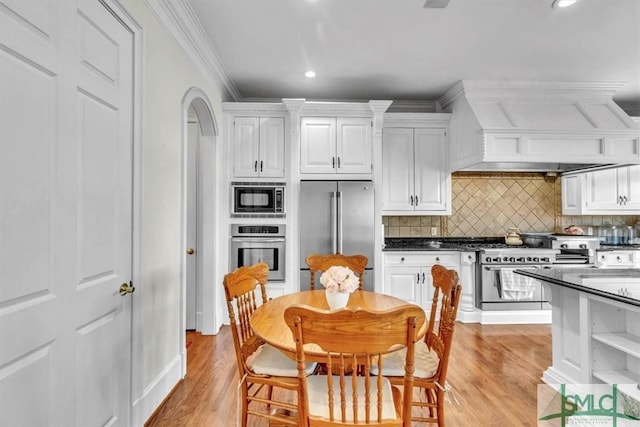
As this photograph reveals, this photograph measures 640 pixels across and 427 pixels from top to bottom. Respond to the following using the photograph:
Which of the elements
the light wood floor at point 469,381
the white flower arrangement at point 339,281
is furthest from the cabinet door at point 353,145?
the white flower arrangement at point 339,281

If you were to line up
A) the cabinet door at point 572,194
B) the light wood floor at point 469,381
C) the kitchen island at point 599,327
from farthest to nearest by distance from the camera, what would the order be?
the cabinet door at point 572,194
the light wood floor at point 469,381
the kitchen island at point 599,327

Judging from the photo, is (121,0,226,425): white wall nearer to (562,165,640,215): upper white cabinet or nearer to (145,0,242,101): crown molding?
(145,0,242,101): crown molding

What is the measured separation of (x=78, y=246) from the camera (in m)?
1.45

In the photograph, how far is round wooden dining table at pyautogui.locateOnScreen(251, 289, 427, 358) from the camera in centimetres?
147

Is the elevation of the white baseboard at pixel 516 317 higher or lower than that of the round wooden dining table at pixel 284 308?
lower

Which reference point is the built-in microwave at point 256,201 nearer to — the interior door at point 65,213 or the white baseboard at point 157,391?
the white baseboard at point 157,391

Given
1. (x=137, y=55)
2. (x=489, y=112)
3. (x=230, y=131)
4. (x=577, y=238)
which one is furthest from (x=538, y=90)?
(x=137, y=55)

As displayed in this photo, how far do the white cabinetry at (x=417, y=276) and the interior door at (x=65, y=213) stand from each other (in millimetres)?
2908

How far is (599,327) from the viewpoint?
211 cm

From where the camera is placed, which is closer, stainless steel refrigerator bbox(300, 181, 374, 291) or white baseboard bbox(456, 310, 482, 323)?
stainless steel refrigerator bbox(300, 181, 374, 291)

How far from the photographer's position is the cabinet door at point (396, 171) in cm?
429

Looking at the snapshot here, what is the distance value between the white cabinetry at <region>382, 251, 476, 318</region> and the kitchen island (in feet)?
5.24

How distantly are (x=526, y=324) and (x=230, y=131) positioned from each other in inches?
165

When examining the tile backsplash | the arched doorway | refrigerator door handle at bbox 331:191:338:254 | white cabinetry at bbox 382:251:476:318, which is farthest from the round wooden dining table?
the tile backsplash
